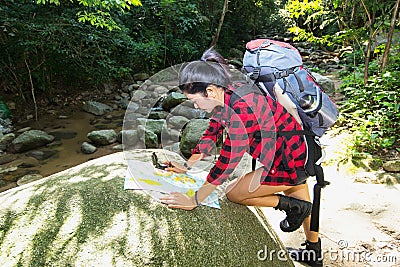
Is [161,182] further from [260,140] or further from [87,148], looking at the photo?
[87,148]

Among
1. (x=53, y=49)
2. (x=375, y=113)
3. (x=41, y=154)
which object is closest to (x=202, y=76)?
(x=375, y=113)

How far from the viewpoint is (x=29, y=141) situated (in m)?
5.11

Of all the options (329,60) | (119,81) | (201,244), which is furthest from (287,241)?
(329,60)

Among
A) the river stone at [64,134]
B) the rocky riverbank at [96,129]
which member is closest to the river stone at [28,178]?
the rocky riverbank at [96,129]

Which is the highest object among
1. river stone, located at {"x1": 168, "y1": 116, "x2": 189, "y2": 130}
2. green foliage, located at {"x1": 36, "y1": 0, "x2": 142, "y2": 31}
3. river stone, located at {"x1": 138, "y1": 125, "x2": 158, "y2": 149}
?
green foliage, located at {"x1": 36, "y1": 0, "x2": 142, "y2": 31}

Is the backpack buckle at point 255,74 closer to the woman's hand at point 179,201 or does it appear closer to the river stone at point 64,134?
the woman's hand at point 179,201

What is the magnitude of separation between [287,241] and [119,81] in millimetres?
7375

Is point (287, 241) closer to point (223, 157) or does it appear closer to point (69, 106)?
point (223, 157)

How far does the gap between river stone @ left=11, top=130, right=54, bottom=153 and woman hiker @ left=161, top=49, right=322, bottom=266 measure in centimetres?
426

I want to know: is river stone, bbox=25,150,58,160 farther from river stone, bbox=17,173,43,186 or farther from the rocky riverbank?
river stone, bbox=17,173,43,186

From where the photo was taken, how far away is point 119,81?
8.74 m

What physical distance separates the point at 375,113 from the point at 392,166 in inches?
44.4

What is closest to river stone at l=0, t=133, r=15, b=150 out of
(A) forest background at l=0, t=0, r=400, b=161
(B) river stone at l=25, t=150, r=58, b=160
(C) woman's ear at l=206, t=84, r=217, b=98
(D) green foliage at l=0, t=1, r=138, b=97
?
(B) river stone at l=25, t=150, r=58, b=160

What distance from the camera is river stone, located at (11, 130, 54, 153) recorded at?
5.04 m
